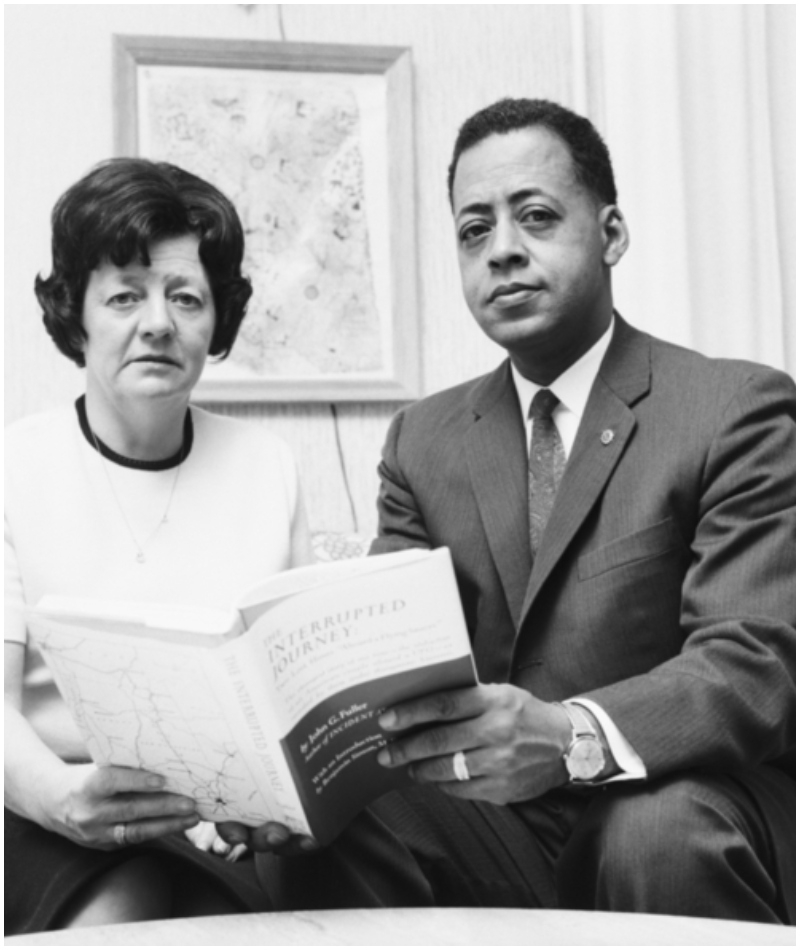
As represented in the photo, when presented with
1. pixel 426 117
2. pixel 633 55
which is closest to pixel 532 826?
pixel 426 117

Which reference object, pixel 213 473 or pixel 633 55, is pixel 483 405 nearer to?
pixel 213 473

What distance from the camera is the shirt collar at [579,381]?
156 centimetres

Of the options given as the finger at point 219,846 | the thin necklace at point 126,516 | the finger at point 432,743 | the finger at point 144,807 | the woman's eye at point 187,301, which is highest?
the woman's eye at point 187,301

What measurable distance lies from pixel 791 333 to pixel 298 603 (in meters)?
1.86

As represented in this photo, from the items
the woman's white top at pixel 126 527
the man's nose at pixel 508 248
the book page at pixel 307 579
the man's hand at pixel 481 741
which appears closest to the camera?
the book page at pixel 307 579

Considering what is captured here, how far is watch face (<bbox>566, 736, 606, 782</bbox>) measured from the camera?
1.12 meters

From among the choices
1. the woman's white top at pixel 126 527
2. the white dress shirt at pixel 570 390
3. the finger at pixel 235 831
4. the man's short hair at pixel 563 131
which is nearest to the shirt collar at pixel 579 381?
the white dress shirt at pixel 570 390

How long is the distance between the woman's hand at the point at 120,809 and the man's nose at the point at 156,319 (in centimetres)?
61

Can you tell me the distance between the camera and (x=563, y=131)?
1.61 meters

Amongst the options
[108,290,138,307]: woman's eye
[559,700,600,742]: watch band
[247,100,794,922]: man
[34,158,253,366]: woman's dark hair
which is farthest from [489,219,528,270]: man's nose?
[559,700,600,742]: watch band

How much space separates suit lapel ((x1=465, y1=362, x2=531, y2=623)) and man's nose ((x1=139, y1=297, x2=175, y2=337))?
0.46m

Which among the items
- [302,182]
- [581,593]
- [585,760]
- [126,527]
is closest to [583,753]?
[585,760]

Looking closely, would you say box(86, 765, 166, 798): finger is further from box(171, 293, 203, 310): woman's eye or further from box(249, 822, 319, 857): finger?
box(171, 293, 203, 310): woman's eye

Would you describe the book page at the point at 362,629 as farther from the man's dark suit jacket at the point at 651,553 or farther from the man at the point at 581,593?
the man's dark suit jacket at the point at 651,553
